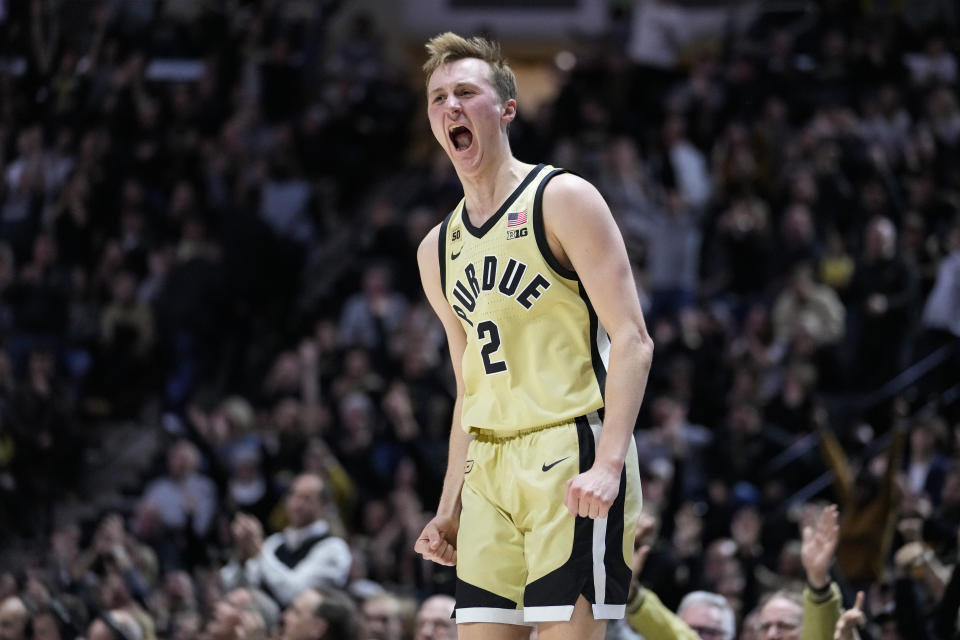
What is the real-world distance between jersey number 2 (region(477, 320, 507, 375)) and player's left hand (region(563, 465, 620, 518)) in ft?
1.39

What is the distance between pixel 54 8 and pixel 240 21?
5378 millimetres

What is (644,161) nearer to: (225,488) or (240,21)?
(240,21)

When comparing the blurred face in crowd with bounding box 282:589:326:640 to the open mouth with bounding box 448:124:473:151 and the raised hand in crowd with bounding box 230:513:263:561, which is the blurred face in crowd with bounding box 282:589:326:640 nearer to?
the raised hand in crowd with bounding box 230:513:263:561

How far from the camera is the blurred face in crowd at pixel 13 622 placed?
7.15 m

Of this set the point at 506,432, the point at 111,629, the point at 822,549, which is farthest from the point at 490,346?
the point at 111,629

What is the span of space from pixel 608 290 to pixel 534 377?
0.31 meters

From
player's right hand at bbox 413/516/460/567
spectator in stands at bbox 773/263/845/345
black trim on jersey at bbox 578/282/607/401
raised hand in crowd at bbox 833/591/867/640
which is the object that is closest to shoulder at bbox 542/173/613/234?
black trim on jersey at bbox 578/282/607/401

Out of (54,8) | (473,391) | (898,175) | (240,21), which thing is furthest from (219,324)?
(473,391)

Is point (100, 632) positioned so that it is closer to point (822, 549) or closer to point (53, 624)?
point (53, 624)

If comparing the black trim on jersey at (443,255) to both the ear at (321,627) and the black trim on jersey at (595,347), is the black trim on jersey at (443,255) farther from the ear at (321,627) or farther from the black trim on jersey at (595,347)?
the ear at (321,627)

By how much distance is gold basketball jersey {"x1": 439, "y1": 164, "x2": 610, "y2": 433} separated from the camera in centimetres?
369

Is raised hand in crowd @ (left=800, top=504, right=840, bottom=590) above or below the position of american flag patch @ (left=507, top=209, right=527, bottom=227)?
below

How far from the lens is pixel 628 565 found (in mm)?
3643

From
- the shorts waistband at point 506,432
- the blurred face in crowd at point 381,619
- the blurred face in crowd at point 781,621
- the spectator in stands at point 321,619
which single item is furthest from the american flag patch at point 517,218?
the blurred face in crowd at point 381,619
